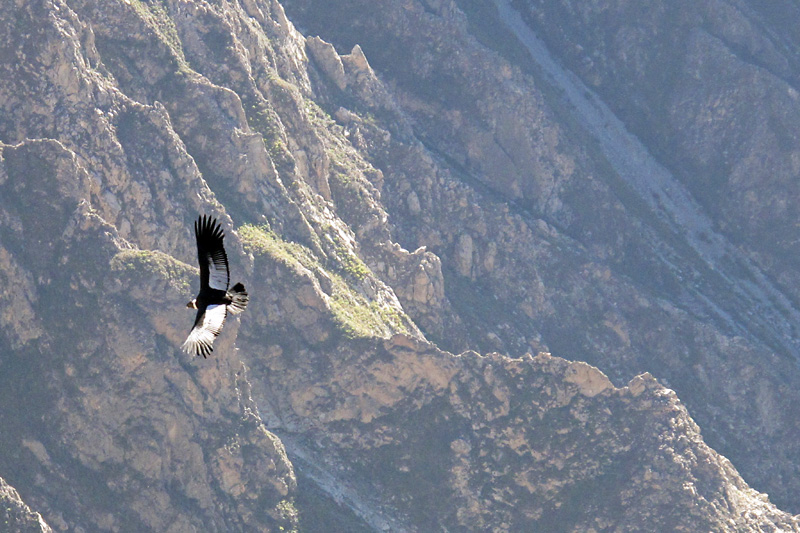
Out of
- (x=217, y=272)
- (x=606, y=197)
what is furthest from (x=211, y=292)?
(x=606, y=197)

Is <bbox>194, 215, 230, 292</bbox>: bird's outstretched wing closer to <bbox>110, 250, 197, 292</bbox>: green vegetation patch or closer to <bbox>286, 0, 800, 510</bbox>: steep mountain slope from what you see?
<bbox>110, 250, 197, 292</bbox>: green vegetation patch

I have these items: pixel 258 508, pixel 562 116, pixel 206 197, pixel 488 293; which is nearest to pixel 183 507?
pixel 258 508

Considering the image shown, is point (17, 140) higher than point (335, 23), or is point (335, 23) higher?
point (335, 23)

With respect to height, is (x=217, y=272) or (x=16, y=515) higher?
(x=217, y=272)

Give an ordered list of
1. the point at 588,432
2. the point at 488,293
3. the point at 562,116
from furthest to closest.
Answer: the point at 562,116, the point at 488,293, the point at 588,432

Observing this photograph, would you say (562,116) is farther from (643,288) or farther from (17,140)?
(17,140)

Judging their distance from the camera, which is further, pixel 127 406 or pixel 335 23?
pixel 335 23

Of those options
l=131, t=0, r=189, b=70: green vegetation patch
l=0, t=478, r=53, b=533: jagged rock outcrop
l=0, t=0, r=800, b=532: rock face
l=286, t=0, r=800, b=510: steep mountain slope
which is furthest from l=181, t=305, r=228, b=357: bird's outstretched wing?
l=286, t=0, r=800, b=510: steep mountain slope

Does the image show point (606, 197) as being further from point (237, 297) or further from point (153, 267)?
point (237, 297)
